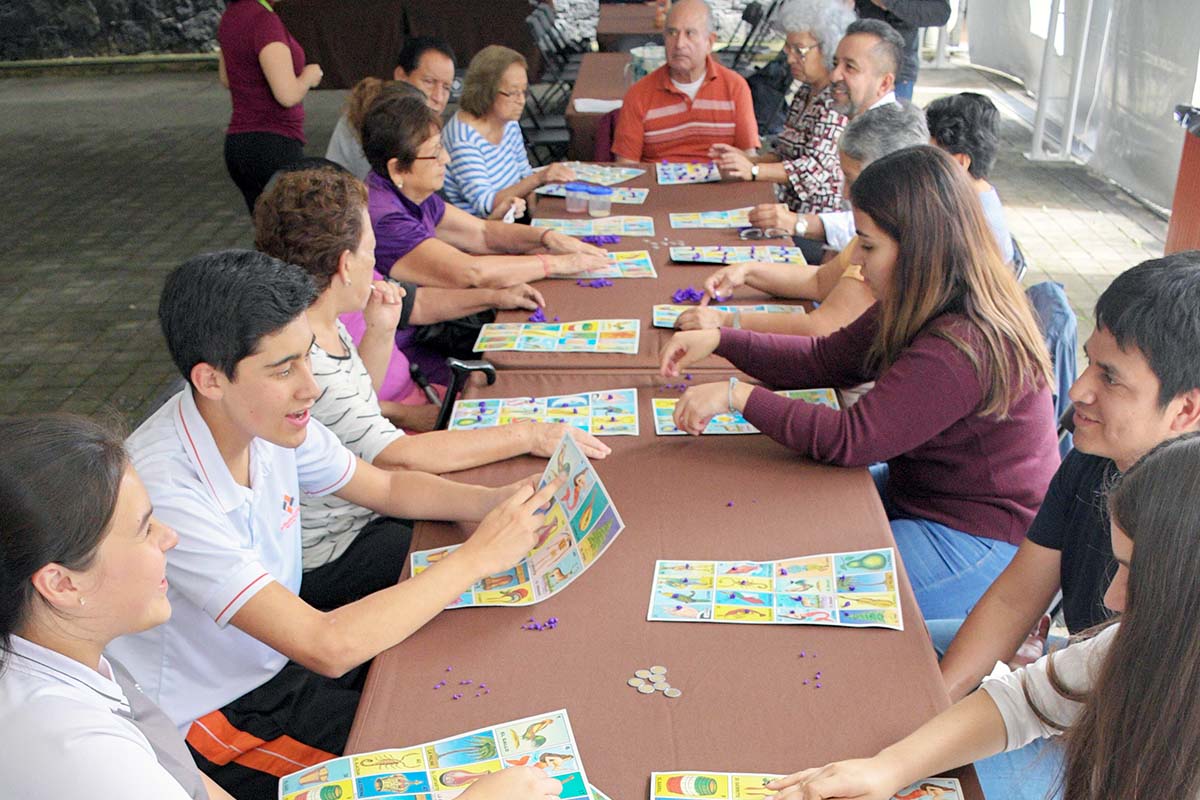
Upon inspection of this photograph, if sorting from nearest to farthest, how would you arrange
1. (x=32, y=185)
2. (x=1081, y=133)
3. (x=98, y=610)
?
(x=98, y=610) → (x=1081, y=133) → (x=32, y=185)

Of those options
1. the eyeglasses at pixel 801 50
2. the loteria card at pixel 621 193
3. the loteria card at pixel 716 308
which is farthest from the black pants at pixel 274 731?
the eyeglasses at pixel 801 50

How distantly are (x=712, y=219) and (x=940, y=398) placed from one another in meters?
2.05

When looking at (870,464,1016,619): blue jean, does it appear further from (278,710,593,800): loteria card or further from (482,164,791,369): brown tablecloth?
(278,710,593,800): loteria card

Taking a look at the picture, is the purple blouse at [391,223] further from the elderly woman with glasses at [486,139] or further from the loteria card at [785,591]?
the loteria card at [785,591]

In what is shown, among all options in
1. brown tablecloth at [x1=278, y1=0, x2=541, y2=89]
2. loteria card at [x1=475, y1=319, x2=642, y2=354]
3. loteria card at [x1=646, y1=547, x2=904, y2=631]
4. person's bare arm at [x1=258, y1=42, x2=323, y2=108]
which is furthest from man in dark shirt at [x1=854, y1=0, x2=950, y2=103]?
loteria card at [x1=646, y1=547, x2=904, y2=631]

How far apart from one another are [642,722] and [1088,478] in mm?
946

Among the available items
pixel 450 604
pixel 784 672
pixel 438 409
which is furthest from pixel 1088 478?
pixel 438 409

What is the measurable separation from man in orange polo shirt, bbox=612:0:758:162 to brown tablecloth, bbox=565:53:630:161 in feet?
3.16

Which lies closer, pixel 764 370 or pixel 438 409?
pixel 764 370

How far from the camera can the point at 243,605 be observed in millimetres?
1862

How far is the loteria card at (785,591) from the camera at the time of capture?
74.1 inches

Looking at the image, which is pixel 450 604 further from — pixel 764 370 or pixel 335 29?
pixel 335 29

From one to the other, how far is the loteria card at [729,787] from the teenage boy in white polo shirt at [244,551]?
1.82 feet

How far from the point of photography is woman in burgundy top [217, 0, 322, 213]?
4938mm
